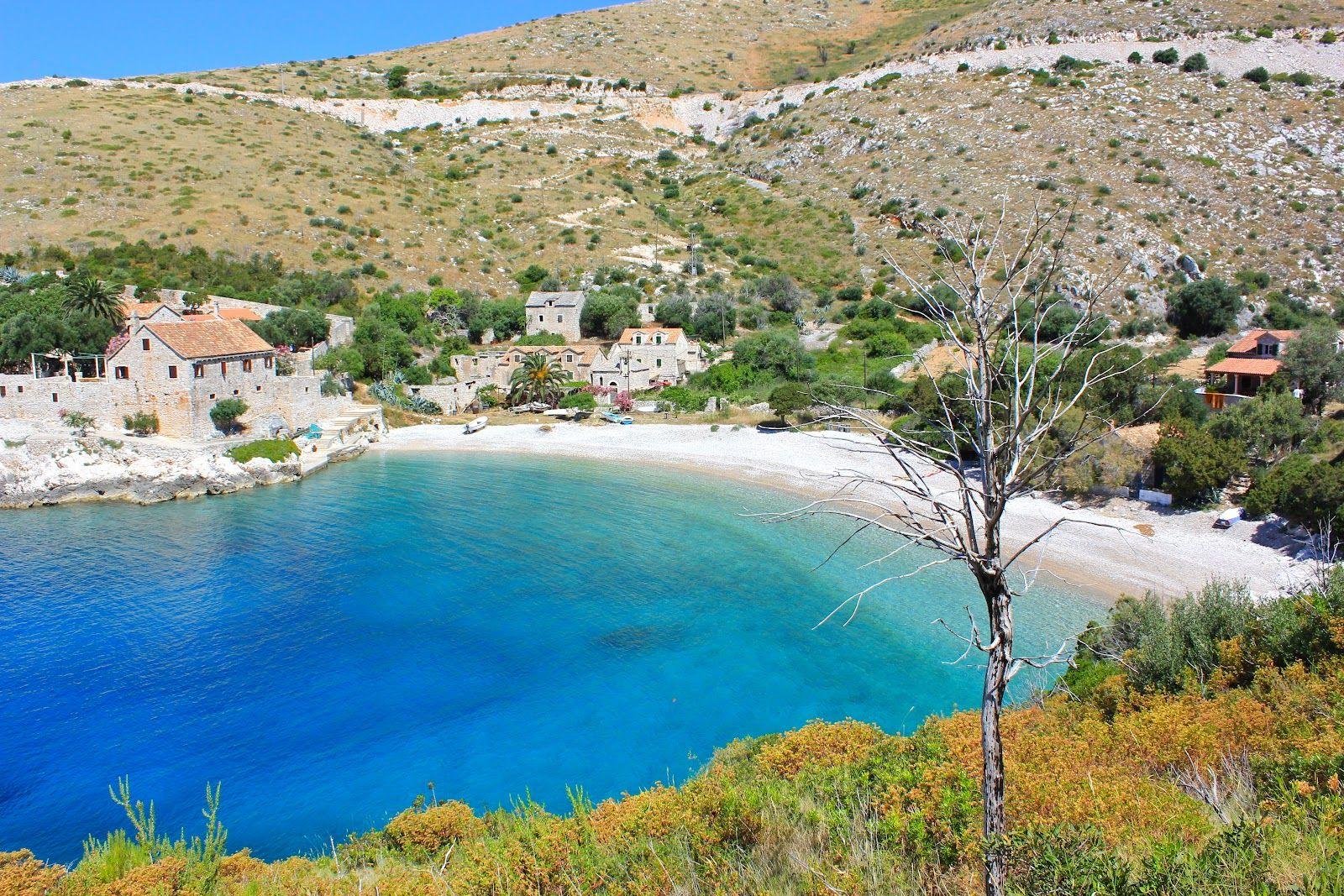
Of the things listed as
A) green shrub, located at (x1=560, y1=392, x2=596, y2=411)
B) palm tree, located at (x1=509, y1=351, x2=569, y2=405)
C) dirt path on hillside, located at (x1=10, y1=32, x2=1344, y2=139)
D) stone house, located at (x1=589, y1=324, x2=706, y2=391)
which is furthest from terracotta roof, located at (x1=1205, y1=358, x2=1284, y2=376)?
dirt path on hillside, located at (x1=10, y1=32, x2=1344, y2=139)

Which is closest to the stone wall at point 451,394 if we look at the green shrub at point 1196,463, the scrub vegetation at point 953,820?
the green shrub at point 1196,463

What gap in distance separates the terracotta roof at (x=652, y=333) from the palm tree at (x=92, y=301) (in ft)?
80.1

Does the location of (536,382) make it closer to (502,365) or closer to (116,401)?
(502,365)

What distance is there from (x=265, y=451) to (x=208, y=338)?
216 inches

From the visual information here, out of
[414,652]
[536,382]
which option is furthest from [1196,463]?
[536,382]

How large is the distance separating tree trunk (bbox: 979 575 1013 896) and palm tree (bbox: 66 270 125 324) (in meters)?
42.8

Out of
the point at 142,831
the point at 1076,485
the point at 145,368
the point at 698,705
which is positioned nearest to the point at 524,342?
the point at 145,368

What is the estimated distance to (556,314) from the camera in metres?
49.8

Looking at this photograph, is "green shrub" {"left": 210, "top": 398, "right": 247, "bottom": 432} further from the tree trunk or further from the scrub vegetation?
the tree trunk

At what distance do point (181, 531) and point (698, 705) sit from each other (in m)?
19.8

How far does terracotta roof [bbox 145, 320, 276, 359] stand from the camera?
1254 inches

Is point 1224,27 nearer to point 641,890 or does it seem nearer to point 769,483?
point 769,483

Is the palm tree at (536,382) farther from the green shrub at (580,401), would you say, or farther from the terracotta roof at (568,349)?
the terracotta roof at (568,349)

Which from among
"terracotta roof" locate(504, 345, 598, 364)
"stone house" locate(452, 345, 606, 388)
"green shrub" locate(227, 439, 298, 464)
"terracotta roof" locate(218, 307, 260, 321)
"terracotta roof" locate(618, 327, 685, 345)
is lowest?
"green shrub" locate(227, 439, 298, 464)
